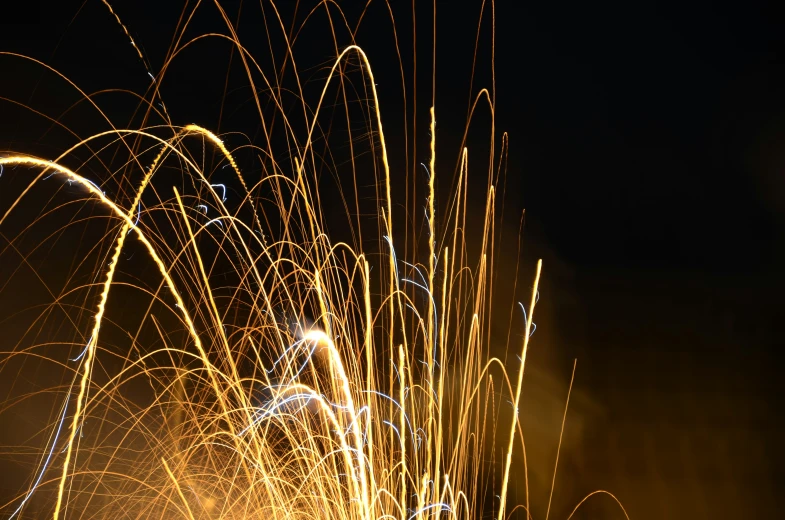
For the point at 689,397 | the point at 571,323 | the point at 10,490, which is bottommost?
the point at 10,490

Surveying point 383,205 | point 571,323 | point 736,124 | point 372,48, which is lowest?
point 571,323

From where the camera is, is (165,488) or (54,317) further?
(54,317)

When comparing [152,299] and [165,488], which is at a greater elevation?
[152,299]

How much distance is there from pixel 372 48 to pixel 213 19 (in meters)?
0.79

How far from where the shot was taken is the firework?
10.2ft

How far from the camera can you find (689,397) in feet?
11.3

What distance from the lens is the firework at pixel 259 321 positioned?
10.2 feet

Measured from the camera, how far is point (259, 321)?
10.6 feet

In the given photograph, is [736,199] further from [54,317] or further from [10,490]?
[10,490]

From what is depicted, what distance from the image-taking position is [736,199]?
10.9 ft

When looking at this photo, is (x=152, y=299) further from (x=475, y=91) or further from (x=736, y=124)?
(x=736, y=124)

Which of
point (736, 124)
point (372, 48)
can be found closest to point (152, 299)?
point (372, 48)

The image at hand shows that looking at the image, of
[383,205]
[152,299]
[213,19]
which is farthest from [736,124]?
[152,299]

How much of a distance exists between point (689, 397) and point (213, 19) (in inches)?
117
